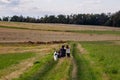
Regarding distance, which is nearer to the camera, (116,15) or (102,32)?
(102,32)

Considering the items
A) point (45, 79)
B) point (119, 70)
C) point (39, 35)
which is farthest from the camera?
point (39, 35)

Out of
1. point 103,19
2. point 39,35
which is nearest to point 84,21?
point 103,19

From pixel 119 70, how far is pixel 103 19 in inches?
5048

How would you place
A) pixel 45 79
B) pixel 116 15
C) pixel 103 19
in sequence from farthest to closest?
pixel 103 19, pixel 116 15, pixel 45 79

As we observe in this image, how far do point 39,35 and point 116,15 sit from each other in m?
64.7

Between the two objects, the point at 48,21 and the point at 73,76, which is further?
the point at 48,21

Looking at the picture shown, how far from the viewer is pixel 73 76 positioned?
75.5 ft

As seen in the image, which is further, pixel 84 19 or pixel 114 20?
pixel 84 19

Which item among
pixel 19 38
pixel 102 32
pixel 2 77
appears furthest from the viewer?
pixel 102 32

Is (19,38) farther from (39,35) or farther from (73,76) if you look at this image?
(73,76)

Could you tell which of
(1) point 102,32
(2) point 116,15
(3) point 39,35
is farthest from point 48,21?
(3) point 39,35

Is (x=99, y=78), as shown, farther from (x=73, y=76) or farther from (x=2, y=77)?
(x=2, y=77)

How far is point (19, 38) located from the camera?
76.2 metres

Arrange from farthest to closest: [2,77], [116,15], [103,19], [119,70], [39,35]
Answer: [103,19]
[116,15]
[39,35]
[119,70]
[2,77]
